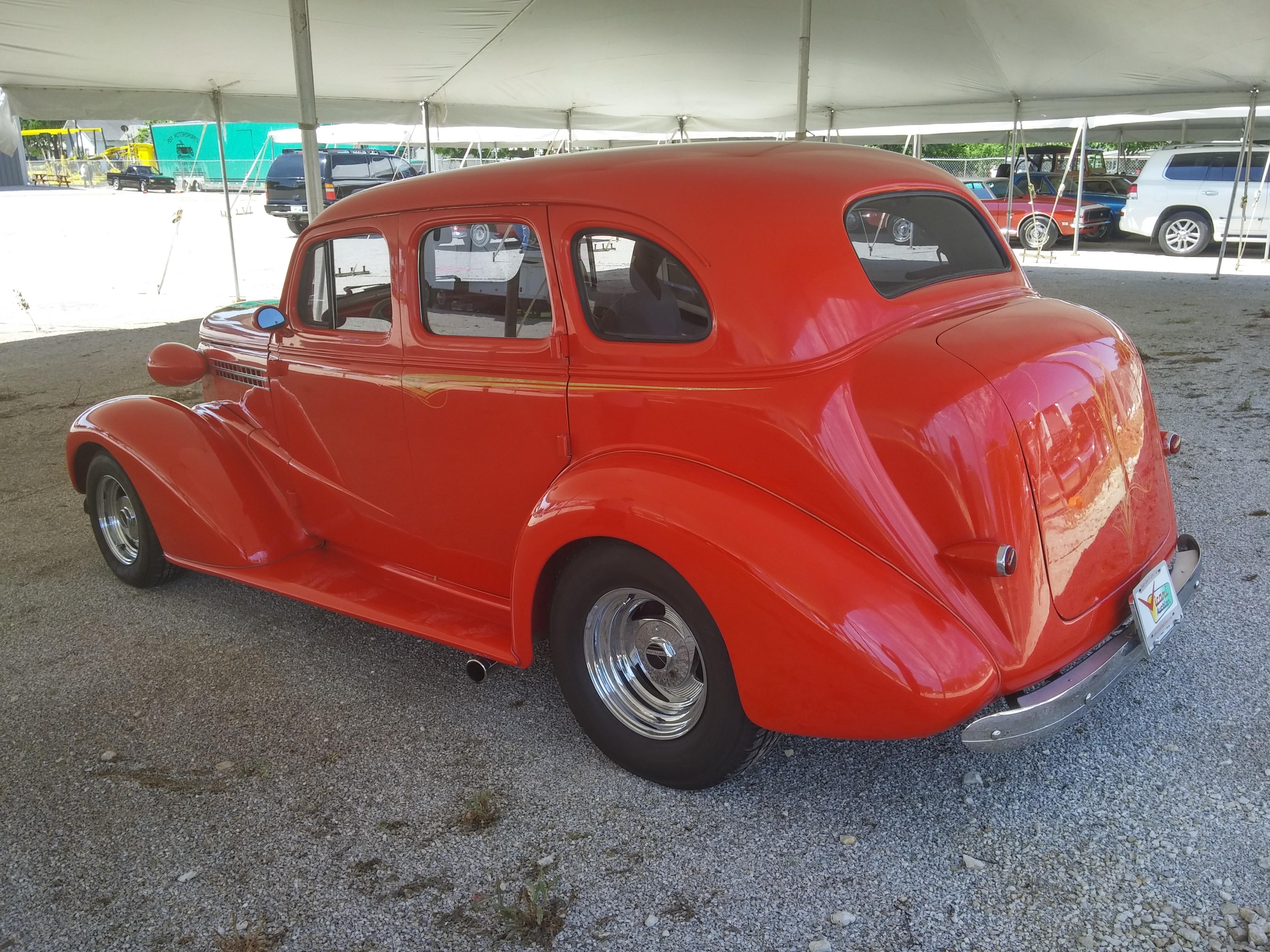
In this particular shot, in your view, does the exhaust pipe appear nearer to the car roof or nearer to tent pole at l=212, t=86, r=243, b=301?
the car roof

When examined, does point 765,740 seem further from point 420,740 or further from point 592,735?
point 420,740

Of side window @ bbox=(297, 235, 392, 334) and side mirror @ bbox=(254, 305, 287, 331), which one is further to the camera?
side mirror @ bbox=(254, 305, 287, 331)

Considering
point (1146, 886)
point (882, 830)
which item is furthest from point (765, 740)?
point (1146, 886)

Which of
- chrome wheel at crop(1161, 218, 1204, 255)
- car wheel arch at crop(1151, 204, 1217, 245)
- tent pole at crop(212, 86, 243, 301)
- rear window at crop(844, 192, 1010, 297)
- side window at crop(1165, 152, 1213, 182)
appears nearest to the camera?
rear window at crop(844, 192, 1010, 297)

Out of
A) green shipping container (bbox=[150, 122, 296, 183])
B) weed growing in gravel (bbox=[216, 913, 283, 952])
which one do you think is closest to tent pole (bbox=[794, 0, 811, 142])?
weed growing in gravel (bbox=[216, 913, 283, 952])

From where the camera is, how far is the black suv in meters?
22.2

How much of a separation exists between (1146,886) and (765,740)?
97 cm

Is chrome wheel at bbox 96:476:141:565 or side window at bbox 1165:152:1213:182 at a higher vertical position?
side window at bbox 1165:152:1213:182

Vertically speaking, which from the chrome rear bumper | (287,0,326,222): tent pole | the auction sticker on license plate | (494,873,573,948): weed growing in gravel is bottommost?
(494,873,573,948): weed growing in gravel

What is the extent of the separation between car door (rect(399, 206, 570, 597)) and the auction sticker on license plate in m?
1.69

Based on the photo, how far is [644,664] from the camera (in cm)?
271

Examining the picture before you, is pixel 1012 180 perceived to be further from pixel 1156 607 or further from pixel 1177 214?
pixel 1156 607

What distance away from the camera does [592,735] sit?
2.78 m

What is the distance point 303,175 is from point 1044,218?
55.9 feet
